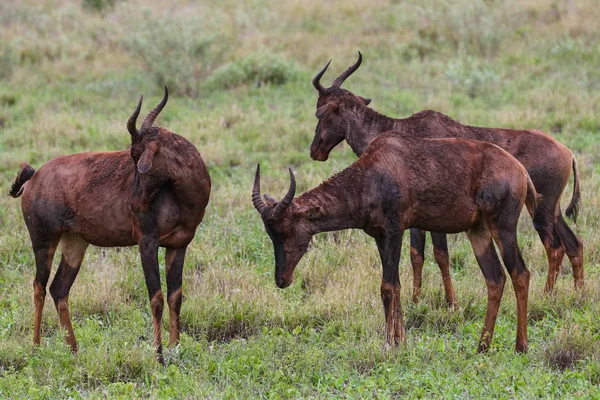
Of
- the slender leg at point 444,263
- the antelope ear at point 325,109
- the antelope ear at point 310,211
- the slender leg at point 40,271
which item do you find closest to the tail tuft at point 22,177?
the slender leg at point 40,271

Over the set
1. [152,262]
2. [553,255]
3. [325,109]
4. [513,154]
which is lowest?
[553,255]

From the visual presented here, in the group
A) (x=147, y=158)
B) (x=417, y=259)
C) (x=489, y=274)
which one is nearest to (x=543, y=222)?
(x=417, y=259)

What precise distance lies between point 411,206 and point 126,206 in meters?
2.41

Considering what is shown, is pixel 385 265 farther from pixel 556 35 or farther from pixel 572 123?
pixel 556 35

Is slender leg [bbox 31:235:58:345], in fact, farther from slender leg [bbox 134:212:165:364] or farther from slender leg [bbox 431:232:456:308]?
slender leg [bbox 431:232:456:308]

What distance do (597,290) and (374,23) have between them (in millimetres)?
15898

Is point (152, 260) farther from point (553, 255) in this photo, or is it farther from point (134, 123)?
point (553, 255)

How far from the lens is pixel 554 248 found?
9148mm

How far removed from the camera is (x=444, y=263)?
900 cm

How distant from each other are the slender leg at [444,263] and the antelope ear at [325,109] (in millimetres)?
1753

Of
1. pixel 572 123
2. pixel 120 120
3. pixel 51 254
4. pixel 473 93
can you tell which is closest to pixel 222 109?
pixel 120 120

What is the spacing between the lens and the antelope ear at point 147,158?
277 inches

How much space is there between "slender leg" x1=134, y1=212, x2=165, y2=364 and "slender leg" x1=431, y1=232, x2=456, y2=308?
2.95m

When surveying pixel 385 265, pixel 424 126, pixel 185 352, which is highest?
pixel 424 126
